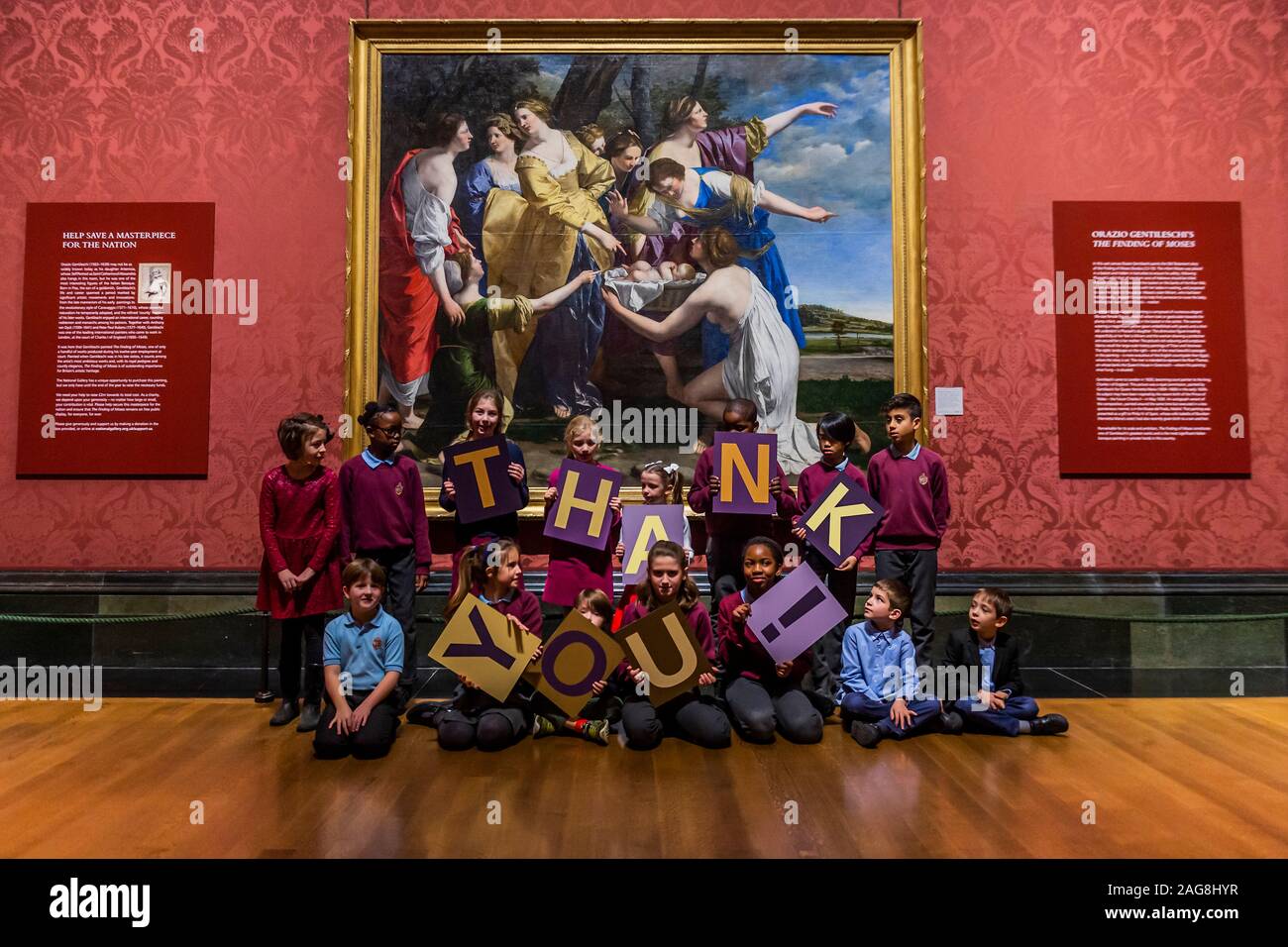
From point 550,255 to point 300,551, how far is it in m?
2.77

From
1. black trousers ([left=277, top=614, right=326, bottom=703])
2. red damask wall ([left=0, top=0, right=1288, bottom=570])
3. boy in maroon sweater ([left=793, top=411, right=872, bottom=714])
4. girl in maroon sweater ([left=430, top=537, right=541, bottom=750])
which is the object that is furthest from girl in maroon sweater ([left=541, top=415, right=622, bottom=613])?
red damask wall ([left=0, top=0, right=1288, bottom=570])

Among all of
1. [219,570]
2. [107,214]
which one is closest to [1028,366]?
[219,570]

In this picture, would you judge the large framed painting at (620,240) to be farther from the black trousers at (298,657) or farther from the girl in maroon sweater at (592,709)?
the girl in maroon sweater at (592,709)

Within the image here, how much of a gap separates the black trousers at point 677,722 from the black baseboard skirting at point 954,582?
5.89 ft

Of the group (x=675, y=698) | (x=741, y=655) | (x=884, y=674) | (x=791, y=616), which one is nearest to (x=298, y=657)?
(x=675, y=698)

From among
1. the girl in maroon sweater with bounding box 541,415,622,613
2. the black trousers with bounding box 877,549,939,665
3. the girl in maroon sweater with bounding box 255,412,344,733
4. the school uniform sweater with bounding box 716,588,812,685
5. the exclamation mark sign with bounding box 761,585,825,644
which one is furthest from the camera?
the black trousers with bounding box 877,549,939,665

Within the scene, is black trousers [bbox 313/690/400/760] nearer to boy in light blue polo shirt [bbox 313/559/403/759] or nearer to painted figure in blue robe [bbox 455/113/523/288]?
boy in light blue polo shirt [bbox 313/559/403/759]

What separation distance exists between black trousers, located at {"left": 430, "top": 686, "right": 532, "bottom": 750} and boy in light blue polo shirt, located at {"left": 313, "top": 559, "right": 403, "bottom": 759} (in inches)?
10.5

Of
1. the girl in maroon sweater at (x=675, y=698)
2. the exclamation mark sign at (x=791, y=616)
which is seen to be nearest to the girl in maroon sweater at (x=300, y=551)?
the girl in maroon sweater at (x=675, y=698)

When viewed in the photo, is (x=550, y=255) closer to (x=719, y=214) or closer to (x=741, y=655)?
(x=719, y=214)

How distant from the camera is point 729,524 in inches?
205

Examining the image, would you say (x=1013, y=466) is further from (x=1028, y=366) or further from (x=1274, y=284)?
(x=1274, y=284)

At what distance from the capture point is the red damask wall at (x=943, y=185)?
21.2ft

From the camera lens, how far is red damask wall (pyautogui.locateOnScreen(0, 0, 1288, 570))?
6477 mm
